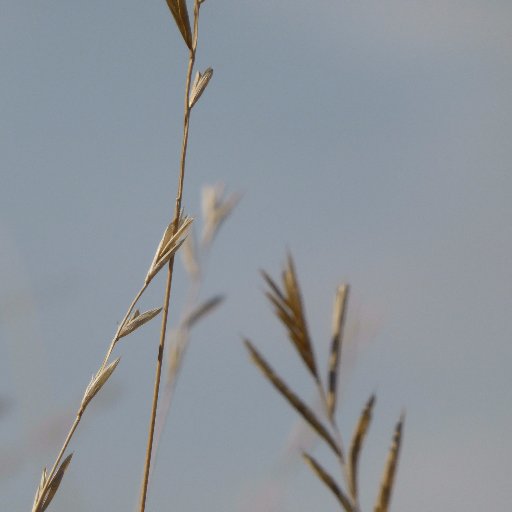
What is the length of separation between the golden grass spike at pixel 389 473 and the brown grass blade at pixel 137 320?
0.90 ft

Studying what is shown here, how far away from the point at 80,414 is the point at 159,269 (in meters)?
0.16

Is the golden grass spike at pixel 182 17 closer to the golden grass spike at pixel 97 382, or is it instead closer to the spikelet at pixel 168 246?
the spikelet at pixel 168 246

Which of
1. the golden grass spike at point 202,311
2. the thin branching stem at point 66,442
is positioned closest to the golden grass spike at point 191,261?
the golden grass spike at point 202,311

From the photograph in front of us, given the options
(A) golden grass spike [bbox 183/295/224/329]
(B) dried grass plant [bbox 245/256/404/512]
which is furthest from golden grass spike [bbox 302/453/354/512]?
(A) golden grass spike [bbox 183/295/224/329]

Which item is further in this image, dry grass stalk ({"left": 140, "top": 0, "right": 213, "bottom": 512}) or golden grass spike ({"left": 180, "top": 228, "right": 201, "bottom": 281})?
golden grass spike ({"left": 180, "top": 228, "right": 201, "bottom": 281})

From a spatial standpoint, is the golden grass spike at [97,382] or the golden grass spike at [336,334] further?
the golden grass spike at [336,334]

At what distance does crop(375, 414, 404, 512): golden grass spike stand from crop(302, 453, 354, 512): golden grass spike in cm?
4

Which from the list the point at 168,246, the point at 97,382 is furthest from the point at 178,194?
the point at 97,382

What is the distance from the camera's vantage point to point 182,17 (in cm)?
98

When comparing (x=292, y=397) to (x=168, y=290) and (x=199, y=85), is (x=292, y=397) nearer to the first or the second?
(x=168, y=290)

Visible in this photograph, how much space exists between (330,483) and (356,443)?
0.08 metres

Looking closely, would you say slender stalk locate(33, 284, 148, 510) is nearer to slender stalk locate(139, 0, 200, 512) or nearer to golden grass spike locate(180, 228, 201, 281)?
slender stalk locate(139, 0, 200, 512)

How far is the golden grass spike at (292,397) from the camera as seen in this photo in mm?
992

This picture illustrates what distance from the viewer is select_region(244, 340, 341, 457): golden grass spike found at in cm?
99
